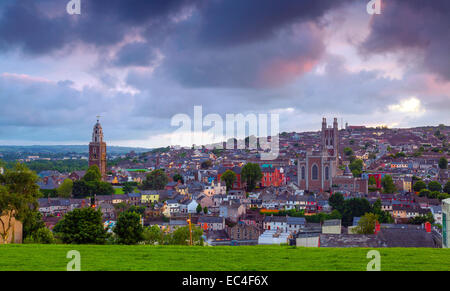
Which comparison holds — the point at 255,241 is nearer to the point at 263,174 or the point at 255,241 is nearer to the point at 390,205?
the point at 390,205

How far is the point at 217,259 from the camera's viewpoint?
9375 mm

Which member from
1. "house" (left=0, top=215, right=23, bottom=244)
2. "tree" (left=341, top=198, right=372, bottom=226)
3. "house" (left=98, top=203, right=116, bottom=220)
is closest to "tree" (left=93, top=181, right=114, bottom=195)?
"house" (left=98, top=203, right=116, bottom=220)

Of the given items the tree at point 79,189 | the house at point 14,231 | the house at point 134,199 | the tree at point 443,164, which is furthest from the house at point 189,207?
the tree at point 443,164

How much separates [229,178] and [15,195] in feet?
175

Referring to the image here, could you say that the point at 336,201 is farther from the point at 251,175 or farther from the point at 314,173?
the point at 251,175

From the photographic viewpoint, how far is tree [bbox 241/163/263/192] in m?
66.8

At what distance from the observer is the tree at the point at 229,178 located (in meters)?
68.2

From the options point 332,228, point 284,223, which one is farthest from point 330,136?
point 332,228

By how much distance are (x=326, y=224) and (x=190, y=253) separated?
81.6ft

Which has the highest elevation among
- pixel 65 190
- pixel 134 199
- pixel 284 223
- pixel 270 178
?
Answer: pixel 270 178

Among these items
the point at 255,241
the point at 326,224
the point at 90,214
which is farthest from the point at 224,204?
the point at 90,214

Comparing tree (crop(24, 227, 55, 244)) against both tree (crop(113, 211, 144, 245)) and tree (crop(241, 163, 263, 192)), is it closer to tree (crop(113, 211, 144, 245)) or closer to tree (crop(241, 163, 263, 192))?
tree (crop(113, 211, 144, 245))
